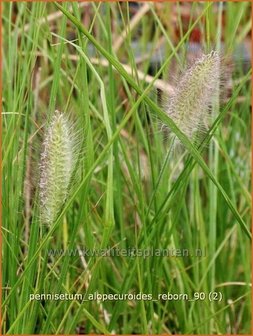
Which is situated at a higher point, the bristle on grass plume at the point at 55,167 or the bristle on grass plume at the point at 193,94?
the bristle on grass plume at the point at 193,94

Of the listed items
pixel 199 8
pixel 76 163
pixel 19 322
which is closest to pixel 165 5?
pixel 199 8

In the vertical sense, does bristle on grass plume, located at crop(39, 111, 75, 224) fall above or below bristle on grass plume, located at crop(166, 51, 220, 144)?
below

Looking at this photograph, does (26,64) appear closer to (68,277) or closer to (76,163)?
(76,163)

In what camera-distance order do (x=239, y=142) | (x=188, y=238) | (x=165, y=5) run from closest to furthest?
(x=188, y=238), (x=239, y=142), (x=165, y=5)
